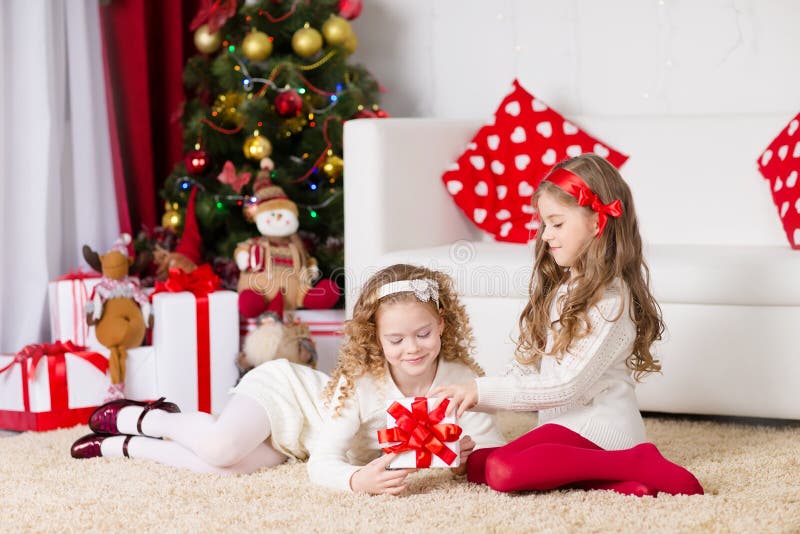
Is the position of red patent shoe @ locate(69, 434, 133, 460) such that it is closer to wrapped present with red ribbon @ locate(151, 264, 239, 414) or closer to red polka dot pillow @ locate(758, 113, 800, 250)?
wrapped present with red ribbon @ locate(151, 264, 239, 414)

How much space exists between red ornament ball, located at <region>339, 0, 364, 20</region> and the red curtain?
1.92ft

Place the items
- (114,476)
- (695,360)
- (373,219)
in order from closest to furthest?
1. (114,476)
2. (695,360)
3. (373,219)

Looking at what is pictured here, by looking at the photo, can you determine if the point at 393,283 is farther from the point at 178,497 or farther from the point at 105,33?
the point at 105,33

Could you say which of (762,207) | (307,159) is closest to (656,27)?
(762,207)

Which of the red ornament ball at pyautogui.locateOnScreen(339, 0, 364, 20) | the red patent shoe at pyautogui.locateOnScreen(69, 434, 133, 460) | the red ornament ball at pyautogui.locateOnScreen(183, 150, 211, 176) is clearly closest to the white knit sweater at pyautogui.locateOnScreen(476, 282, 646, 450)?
the red patent shoe at pyautogui.locateOnScreen(69, 434, 133, 460)

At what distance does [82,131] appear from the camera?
2955mm

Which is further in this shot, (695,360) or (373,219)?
(373,219)

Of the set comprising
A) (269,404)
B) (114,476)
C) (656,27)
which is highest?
(656,27)

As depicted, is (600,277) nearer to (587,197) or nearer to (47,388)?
(587,197)

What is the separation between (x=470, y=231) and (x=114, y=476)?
52.6 inches

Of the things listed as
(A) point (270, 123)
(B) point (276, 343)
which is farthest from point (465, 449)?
(A) point (270, 123)

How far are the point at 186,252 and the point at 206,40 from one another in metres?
0.70

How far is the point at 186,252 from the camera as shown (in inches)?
114

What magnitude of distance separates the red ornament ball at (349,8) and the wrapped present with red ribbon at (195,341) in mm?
1079
